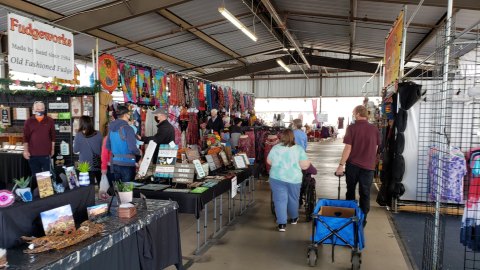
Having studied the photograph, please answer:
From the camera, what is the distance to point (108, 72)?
559 cm

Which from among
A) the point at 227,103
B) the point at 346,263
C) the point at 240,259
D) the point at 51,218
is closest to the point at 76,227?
the point at 51,218

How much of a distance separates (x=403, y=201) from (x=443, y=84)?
11.9 feet

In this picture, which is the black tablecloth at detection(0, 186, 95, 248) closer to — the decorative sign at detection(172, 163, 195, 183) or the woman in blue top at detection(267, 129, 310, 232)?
the decorative sign at detection(172, 163, 195, 183)

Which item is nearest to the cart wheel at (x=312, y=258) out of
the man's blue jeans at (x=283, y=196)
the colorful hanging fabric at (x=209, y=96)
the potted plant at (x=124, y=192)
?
the man's blue jeans at (x=283, y=196)

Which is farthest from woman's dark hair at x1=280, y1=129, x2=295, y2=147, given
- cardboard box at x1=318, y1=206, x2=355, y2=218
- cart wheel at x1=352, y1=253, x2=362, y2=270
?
cart wheel at x1=352, y1=253, x2=362, y2=270

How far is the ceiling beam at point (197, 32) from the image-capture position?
9.26m

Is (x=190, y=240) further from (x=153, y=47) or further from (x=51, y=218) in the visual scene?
(x=153, y=47)

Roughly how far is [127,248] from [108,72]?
12.7 ft

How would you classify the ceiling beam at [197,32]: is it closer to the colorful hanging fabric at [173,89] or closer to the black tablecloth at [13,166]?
the colorful hanging fabric at [173,89]

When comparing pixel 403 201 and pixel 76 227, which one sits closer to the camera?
pixel 76 227

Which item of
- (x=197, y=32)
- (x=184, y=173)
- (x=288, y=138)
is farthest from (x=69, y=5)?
(x=288, y=138)

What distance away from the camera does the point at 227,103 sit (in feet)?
32.5

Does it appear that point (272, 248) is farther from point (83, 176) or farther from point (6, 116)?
point (6, 116)

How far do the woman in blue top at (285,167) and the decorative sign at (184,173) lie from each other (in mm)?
1100
